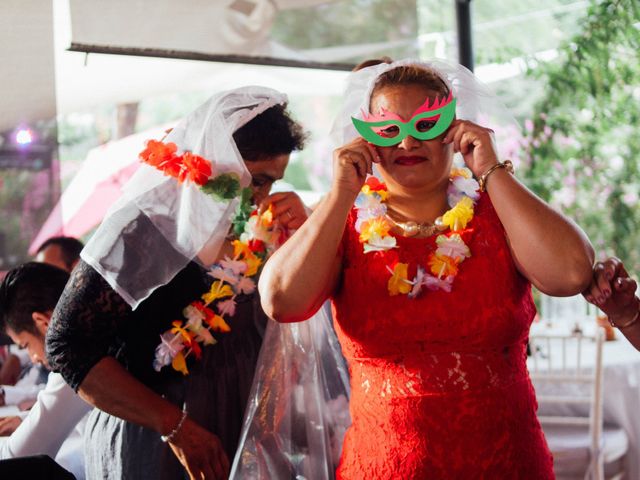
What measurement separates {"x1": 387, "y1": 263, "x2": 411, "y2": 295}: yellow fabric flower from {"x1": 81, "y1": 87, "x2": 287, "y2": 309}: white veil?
1.87 feet

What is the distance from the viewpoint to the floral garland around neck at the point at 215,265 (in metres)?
1.99

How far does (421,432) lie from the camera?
1.61m

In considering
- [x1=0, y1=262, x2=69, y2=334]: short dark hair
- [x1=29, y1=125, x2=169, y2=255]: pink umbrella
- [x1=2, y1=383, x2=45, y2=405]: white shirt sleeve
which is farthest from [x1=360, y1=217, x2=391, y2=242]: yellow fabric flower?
[x1=29, y1=125, x2=169, y2=255]: pink umbrella

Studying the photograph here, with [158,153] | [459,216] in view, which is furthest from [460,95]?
[158,153]

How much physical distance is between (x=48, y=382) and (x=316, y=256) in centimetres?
136

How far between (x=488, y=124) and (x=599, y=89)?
366 cm

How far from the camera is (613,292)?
173 centimetres

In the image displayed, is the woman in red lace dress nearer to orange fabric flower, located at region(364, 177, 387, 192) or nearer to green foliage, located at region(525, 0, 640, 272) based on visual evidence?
orange fabric flower, located at region(364, 177, 387, 192)

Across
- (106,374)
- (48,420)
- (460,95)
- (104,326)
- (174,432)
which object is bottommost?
(48,420)

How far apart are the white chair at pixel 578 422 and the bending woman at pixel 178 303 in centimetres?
233

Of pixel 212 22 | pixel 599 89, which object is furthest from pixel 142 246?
pixel 599 89

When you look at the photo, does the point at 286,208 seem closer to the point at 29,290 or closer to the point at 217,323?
the point at 217,323

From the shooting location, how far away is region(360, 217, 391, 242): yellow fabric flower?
1714 mm

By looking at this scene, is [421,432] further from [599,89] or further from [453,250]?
[599,89]
